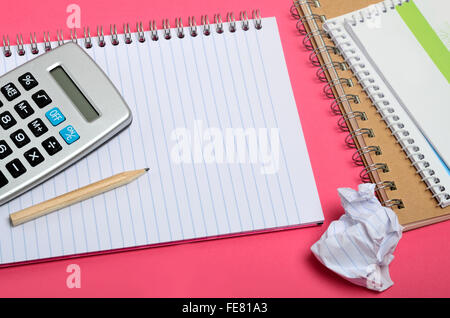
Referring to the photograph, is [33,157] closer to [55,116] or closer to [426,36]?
[55,116]

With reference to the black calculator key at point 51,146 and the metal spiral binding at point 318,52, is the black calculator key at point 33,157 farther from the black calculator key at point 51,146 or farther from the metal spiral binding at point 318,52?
the metal spiral binding at point 318,52

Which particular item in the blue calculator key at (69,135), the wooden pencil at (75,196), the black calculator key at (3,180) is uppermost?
the blue calculator key at (69,135)

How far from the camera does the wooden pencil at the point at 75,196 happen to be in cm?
55

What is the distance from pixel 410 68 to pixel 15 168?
0.49 meters

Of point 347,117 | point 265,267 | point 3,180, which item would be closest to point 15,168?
point 3,180

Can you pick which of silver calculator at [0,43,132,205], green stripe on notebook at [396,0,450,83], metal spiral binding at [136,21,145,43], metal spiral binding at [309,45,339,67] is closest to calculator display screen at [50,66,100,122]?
silver calculator at [0,43,132,205]

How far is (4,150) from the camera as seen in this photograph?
555 mm

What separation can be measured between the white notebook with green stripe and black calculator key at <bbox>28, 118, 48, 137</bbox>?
0.39 meters

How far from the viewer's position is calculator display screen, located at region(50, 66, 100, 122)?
0.59m

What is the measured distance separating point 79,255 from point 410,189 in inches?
15.3

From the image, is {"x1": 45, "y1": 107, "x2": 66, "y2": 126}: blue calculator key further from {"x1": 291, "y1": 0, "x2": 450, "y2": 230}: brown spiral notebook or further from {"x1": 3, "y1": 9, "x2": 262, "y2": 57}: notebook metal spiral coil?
{"x1": 291, "y1": 0, "x2": 450, "y2": 230}: brown spiral notebook

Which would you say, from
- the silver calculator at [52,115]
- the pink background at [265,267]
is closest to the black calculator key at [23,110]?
the silver calculator at [52,115]

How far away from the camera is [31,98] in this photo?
1.91ft
